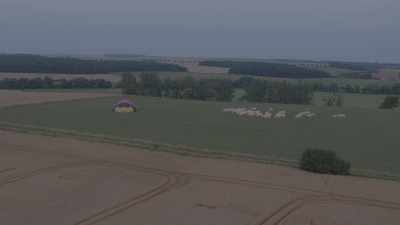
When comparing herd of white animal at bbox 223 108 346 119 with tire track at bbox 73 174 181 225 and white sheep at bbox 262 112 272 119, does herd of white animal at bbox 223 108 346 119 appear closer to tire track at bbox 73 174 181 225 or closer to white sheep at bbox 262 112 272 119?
white sheep at bbox 262 112 272 119

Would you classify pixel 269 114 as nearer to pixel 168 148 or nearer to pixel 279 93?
pixel 168 148

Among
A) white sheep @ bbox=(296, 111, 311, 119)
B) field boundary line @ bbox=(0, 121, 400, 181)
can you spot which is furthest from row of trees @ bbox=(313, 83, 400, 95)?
field boundary line @ bbox=(0, 121, 400, 181)

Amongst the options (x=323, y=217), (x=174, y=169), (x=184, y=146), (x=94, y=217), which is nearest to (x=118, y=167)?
(x=174, y=169)

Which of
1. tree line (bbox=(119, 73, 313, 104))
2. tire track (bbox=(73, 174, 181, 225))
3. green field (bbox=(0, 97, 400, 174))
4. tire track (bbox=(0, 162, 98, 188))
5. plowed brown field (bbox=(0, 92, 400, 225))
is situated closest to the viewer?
tire track (bbox=(73, 174, 181, 225))

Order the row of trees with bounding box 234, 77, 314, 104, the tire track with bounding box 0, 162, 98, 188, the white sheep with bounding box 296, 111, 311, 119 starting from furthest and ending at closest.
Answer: the row of trees with bounding box 234, 77, 314, 104
the white sheep with bounding box 296, 111, 311, 119
the tire track with bounding box 0, 162, 98, 188

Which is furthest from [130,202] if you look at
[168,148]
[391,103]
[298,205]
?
[391,103]

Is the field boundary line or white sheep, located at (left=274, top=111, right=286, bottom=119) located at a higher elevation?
white sheep, located at (left=274, top=111, right=286, bottom=119)
